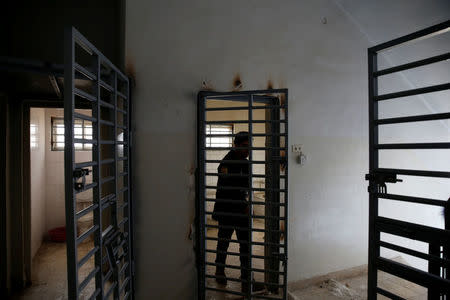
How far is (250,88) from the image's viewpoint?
2168 millimetres

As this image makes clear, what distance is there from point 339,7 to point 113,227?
2.88 meters

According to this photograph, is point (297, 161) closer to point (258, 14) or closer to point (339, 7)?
point (258, 14)

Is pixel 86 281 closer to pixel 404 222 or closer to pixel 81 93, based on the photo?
pixel 81 93

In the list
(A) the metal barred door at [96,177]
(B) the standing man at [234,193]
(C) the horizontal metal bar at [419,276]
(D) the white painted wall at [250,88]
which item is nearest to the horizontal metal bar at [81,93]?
(A) the metal barred door at [96,177]

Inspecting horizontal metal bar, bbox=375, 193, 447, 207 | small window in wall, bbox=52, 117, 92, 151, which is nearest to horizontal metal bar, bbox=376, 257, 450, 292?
horizontal metal bar, bbox=375, 193, 447, 207

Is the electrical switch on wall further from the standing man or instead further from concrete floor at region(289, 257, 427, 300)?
concrete floor at region(289, 257, 427, 300)

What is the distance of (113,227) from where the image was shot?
5.00 feet

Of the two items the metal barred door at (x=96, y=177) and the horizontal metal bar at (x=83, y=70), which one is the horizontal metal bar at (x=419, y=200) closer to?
the metal barred door at (x=96, y=177)

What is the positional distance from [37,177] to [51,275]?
4.29 feet

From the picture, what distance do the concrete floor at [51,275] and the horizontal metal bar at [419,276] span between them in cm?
246

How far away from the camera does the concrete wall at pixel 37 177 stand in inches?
114

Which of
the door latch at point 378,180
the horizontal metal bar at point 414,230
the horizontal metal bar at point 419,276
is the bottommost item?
the horizontal metal bar at point 419,276

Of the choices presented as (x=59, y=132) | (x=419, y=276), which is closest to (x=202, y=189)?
(x=419, y=276)

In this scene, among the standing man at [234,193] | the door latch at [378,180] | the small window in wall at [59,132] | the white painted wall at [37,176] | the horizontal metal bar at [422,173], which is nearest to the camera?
the horizontal metal bar at [422,173]
